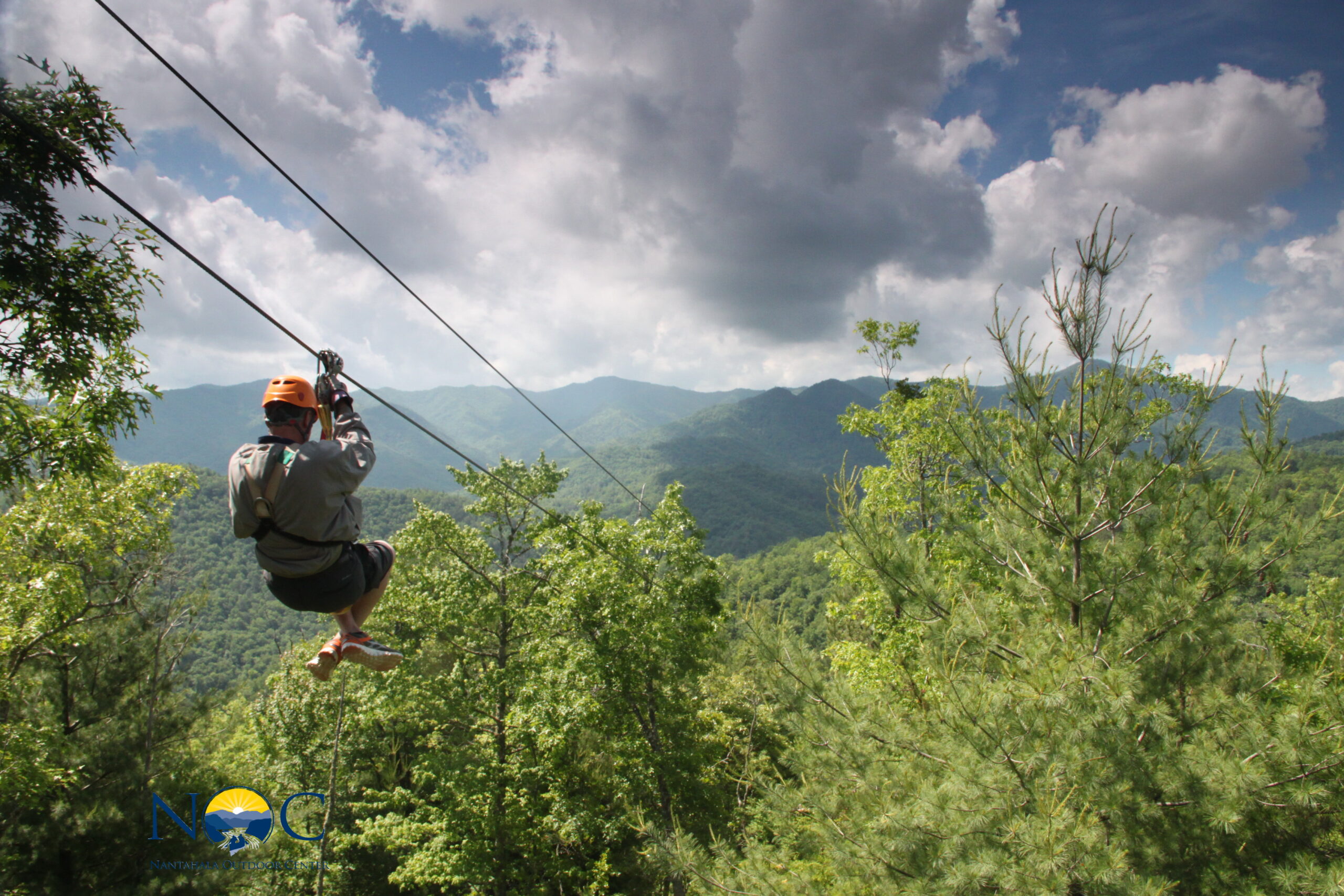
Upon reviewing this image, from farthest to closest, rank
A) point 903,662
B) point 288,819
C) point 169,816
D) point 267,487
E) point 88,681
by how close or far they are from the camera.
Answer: point 288,819 < point 903,662 < point 88,681 < point 169,816 < point 267,487

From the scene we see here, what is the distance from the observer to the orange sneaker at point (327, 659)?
3.12m

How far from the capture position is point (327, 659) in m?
3.18

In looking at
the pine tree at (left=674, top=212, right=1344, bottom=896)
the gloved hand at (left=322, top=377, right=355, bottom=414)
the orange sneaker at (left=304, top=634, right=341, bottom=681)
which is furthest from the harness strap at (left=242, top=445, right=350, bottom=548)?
the pine tree at (left=674, top=212, right=1344, bottom=896)

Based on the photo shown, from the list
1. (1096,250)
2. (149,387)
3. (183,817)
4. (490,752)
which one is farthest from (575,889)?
(1096,250)

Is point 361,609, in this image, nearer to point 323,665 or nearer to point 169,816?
point 323,665

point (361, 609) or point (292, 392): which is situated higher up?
point (292, 392)

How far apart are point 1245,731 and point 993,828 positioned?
5.91 feet

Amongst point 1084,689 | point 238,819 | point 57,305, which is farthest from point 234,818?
point 1084,689

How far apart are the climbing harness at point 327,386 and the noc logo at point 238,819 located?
35.1 feet

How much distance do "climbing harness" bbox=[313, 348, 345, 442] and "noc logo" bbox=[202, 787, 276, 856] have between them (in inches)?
422

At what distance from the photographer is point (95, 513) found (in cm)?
718

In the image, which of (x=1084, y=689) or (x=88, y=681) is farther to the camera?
(x=88, y=681)

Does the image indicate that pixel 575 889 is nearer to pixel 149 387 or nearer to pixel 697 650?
pixel 697 650

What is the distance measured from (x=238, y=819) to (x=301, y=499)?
12465 mm
